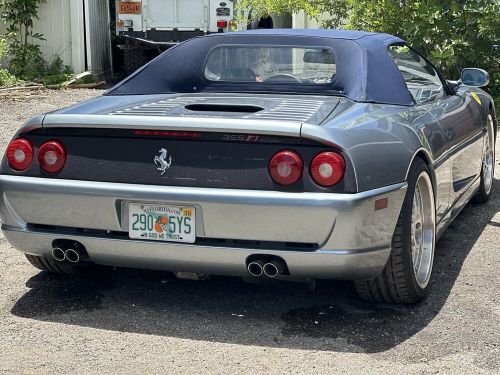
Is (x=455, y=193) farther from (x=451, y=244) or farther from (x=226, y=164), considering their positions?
(x=226, y=164)

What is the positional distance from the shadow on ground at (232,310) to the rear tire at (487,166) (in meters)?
1.73

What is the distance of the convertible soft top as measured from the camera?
15.8ft

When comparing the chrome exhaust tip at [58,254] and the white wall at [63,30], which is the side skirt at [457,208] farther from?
the white wall at [63,30]

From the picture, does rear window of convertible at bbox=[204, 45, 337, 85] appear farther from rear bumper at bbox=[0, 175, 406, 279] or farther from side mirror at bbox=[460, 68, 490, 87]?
side mirror at bbox=[460, 68, 490, 87]

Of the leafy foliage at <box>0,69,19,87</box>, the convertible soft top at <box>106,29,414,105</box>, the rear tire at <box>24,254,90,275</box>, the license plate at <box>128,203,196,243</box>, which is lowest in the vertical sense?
the leafy foliage at <box>0,69,19,87</box>

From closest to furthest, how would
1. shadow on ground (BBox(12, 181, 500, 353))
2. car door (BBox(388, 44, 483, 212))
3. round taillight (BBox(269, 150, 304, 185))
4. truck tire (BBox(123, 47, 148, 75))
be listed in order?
round taillight (BBox(269, 150, 304, 185)) < shadow on ground (BBox(12, 181, 500, 353)) < car door (BBox(388, 44, 483, 212)) < truck tire (BBox(123, 47, 148, 75))

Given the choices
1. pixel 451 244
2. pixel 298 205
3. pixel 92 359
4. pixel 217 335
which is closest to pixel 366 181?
pixel 298 205

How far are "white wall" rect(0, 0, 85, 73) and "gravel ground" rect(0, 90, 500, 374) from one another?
35.2 feet

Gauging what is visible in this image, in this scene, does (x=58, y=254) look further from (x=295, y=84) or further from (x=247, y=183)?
(x=295, y=84)

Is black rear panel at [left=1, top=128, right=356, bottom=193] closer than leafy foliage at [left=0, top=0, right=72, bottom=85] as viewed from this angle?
Yes

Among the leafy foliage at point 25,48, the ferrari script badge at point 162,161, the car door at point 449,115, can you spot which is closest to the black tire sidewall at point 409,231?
the car door at point 449,115

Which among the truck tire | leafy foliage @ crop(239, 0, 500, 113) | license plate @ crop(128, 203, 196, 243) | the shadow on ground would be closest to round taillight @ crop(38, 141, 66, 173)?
license plate @ crop(128, 203, 196, 243)

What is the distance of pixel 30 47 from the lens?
15.2 metres

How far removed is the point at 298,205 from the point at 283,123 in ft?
1.20
